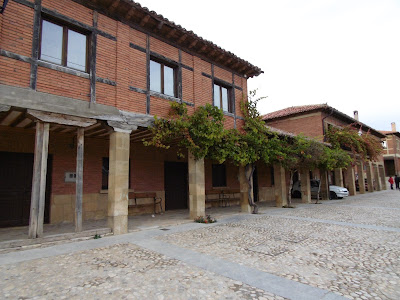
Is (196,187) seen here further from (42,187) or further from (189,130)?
(42,187)

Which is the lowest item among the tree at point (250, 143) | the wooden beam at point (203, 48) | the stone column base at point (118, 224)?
the stone column base at point (118, 224)

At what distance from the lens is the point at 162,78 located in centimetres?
876

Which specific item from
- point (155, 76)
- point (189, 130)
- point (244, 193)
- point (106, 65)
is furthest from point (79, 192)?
point (244, 193)

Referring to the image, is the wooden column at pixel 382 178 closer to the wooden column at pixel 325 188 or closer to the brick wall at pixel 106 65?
the wooden column at pixel 325 188

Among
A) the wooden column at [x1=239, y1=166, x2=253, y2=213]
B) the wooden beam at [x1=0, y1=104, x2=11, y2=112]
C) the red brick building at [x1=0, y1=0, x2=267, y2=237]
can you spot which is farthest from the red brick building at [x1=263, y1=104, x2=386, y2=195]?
the wooden beam at [x1=0, y1=104, x2=11, y2=112]

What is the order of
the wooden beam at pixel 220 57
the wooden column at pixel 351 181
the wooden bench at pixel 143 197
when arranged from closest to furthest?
1. the wooden bench at pixel 143 197
2. the wooden beam at pixel 220 57
3. the wooden column at pixel 351 181

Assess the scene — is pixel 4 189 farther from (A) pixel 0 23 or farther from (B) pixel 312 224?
(B) pixel 312 224

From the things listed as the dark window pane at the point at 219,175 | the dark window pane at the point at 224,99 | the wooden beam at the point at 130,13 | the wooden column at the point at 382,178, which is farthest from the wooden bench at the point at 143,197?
the wooden column at the point at 382,178

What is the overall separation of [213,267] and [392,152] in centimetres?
4568

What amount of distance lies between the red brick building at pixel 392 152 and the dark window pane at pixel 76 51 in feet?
144

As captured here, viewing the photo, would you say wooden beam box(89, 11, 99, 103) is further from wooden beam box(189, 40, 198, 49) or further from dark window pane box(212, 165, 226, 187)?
dark window pane box(212, 165, 226, 187)

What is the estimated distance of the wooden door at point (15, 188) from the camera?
7672mm

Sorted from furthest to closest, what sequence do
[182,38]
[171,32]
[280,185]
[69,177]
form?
[280,185] → [182,38] → [69,177] → [171,32]

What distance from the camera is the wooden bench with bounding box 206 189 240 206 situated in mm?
13312
